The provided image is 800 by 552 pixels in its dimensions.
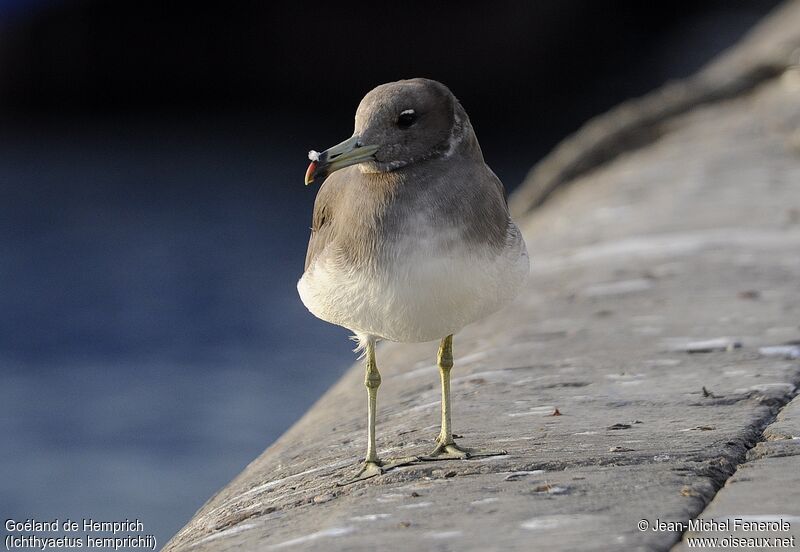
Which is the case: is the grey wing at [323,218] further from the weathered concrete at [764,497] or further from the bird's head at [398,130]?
the weathered concrete at [764,497]

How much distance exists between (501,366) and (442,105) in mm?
1902

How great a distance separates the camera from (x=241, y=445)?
12.4 metres

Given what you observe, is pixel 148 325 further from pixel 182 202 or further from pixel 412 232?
pixel 412 232

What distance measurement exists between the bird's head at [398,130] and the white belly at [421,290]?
1.25 ft

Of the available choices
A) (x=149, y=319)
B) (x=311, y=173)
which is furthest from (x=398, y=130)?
(x=149, y=319)

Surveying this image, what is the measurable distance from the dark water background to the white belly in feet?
22.6

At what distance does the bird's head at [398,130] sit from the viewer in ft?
14.5

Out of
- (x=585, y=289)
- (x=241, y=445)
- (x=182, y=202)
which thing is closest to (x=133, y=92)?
(x=182, y=202)

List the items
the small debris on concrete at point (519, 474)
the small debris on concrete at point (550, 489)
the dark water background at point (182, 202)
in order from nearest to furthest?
1. the small debris on concrete at point (550, 489)
2. the small debris on concrete at point (519, 474)
3. the dark water background at point (182, 202)

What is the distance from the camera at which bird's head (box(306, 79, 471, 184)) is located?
442 cm

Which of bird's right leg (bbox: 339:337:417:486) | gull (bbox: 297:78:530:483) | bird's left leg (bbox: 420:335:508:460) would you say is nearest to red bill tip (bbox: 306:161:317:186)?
gull (bbox: 297:78:530:483)

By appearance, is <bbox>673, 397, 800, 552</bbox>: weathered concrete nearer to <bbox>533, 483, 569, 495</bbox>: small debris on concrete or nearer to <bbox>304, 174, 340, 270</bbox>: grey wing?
<bbox>533, 483, 569, 495</bbox>: small debris on concrete

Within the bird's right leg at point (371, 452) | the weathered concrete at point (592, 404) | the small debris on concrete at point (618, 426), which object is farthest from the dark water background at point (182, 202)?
the small debris on concrete at point (618, 426)

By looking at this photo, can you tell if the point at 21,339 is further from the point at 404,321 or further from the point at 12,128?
the point at 404,321
